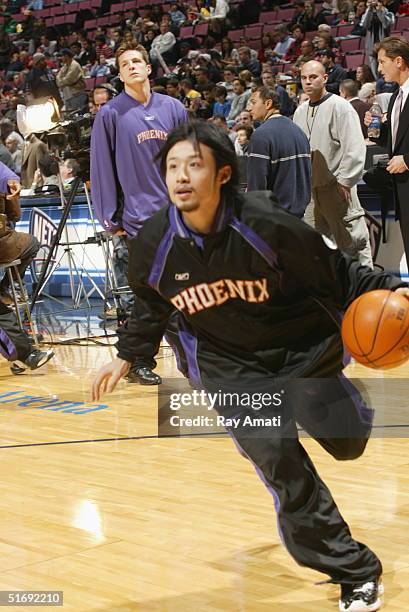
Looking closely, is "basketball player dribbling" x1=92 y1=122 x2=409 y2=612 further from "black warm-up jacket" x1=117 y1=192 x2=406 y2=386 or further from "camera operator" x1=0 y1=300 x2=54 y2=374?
"camera operator" x1=0 y1=300 x2=54 y2=374

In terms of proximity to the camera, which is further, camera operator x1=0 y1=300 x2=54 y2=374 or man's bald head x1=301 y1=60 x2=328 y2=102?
man's bald head x1=301 y1=60 x2=328 y2=102

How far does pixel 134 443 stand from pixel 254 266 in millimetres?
2456

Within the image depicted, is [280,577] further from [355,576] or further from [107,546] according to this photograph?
[107,546]

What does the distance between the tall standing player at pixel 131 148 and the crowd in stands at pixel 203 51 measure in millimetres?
3674

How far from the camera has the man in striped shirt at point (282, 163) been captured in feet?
21.7

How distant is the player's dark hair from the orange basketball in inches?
20.5

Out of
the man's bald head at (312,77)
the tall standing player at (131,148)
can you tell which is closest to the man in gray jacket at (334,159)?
the man's bald head at (312,77)

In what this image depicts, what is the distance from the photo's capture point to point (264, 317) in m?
2.97

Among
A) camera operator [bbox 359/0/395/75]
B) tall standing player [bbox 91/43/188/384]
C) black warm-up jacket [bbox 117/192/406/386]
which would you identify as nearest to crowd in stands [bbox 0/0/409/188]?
camera operator [bbox 359/0/395/75]

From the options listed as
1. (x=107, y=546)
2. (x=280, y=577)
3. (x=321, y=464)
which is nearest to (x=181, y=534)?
(x=107, y=546)

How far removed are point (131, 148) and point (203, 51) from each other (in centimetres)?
1143

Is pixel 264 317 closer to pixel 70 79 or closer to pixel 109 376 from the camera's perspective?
pixel 109 376

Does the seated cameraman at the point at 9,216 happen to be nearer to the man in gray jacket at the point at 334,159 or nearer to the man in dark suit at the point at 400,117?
the man in gray jacket at the point at 334,159

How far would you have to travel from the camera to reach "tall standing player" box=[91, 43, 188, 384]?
6.16m
